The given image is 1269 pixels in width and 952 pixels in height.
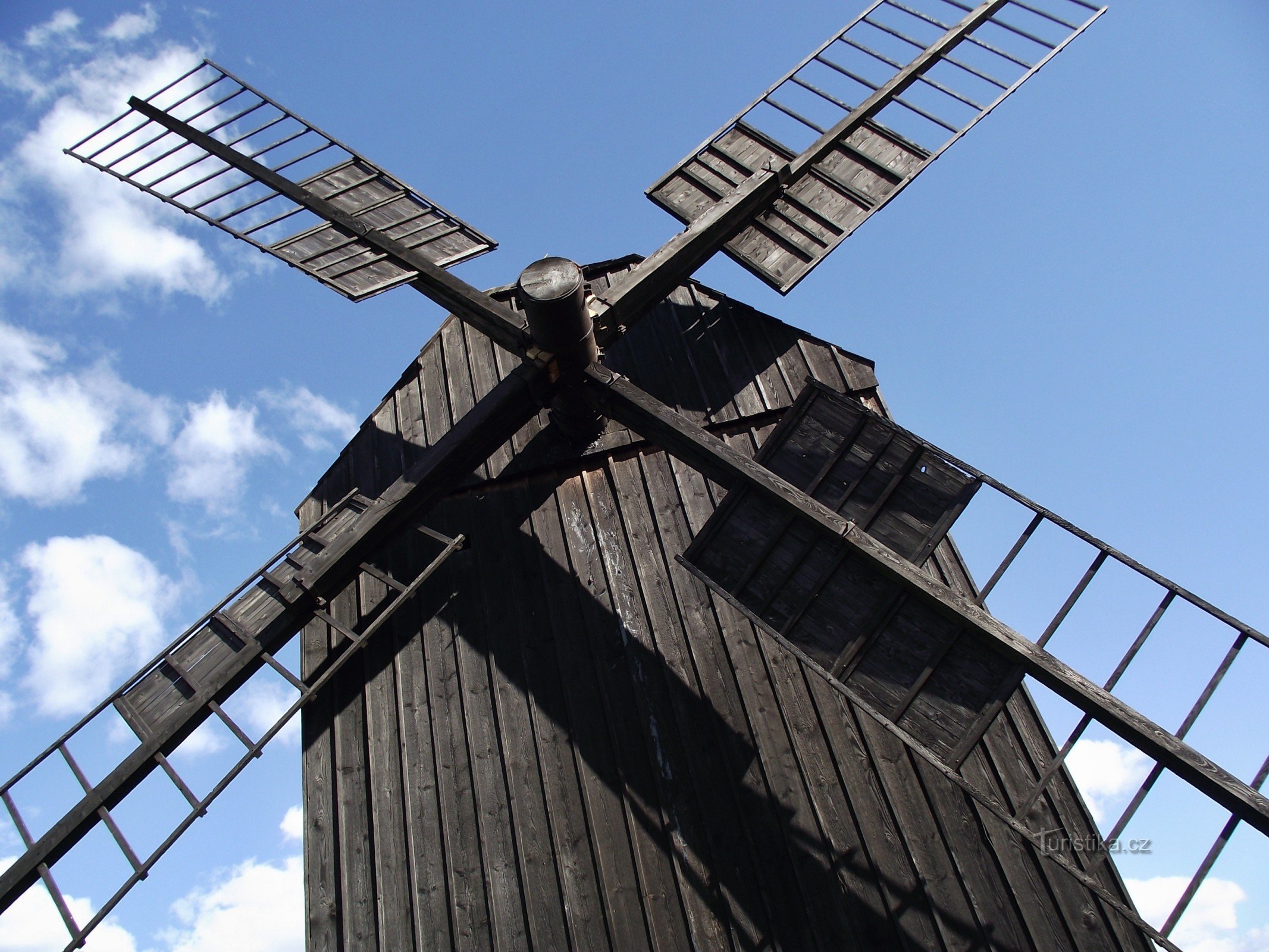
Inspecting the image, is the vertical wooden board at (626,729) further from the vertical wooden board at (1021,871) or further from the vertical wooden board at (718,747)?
the vertical wooden board at (1021,871)

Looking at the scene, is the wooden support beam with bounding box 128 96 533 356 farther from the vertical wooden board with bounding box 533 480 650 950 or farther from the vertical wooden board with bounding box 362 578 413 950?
the vertical wooden board with bounding box 362 578 413 950

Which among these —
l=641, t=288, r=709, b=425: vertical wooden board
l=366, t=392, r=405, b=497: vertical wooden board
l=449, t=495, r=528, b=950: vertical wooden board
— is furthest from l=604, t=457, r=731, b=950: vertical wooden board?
l=366, t=392, r=405, b=497: vertical wooden board

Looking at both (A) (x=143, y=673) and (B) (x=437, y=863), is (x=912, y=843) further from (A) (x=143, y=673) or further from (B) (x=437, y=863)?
(A) (x=143, y=673)

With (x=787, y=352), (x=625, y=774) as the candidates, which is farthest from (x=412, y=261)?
(x=625, y=774)

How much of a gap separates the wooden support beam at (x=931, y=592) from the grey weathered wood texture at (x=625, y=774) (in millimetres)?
1044

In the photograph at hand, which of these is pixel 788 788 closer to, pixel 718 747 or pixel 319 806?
pixel 718 747

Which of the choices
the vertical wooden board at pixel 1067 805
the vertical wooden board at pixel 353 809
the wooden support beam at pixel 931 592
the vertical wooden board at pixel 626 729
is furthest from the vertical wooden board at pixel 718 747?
the vertical wooden board at pixel 353 809

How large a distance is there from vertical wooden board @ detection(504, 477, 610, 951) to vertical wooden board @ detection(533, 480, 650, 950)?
3 cm

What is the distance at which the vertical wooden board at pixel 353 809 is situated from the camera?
15.9 ft

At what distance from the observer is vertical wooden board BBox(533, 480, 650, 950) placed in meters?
4.69

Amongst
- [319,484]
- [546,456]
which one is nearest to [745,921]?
[546,456]

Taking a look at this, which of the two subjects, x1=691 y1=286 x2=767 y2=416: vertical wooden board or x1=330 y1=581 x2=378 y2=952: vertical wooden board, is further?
x1=691 y1=286 x2=767 y2=416: vertical wooden board

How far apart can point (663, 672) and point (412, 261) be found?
3082 mm

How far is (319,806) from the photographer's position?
534 centimetres
